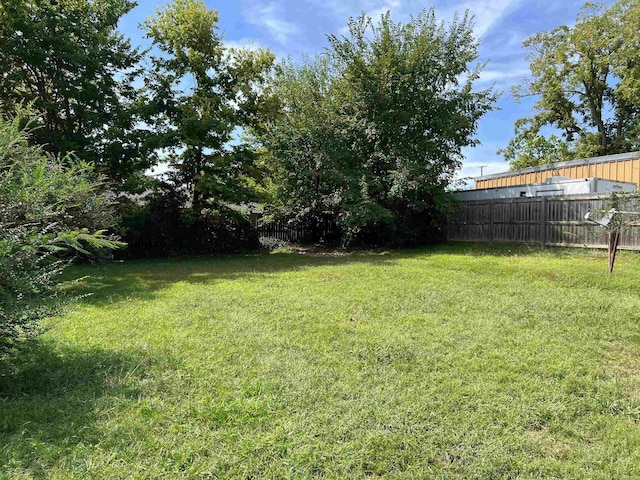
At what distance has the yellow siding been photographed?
452 inches

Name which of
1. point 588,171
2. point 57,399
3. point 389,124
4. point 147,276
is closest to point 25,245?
point 57,399

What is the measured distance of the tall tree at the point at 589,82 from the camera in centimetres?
1747

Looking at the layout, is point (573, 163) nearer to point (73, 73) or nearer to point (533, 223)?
point (533, 223)

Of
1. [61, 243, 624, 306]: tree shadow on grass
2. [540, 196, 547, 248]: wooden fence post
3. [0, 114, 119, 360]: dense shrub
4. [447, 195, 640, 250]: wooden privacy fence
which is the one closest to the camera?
[0, 114, 119, 360]: dense shrub

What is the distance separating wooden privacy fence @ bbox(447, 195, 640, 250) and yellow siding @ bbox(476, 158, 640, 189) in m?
3.01

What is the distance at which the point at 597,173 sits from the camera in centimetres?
1251

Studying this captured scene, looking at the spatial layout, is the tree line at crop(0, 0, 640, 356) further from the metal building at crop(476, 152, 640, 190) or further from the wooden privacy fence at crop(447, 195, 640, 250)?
the metal building at crop(476, 152, 640, 190)

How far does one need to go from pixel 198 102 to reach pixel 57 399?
12.0m

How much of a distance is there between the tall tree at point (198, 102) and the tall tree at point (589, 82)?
649 inches

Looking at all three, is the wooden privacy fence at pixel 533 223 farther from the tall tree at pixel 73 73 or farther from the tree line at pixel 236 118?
the tall tree at pixel 73 73

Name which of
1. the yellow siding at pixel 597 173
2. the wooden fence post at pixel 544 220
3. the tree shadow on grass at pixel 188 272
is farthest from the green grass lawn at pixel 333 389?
the yellow siding at pixel 597 173

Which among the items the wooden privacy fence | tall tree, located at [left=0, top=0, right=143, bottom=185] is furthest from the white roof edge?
tall tree, located at [left=0, top=0, right=143, bottom=185]

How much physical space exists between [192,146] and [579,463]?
40.9ft

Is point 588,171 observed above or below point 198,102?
below
